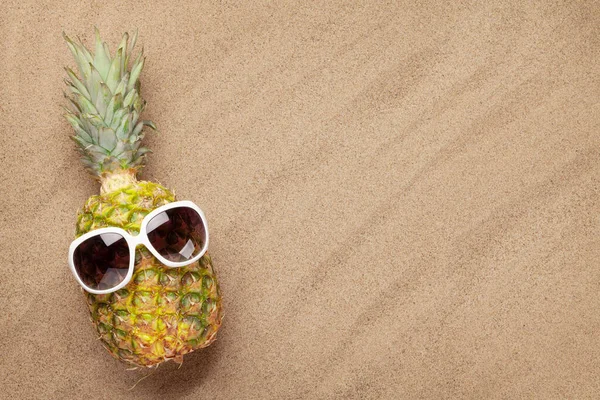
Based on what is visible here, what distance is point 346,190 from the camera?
5.20 feet

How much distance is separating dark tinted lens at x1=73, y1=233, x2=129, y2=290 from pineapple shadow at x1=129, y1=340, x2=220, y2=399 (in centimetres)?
34

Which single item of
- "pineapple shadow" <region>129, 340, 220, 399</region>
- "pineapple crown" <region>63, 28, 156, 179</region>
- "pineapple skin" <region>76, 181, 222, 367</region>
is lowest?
"pineapple shadow" <region>129, 340, 220, 399</region>

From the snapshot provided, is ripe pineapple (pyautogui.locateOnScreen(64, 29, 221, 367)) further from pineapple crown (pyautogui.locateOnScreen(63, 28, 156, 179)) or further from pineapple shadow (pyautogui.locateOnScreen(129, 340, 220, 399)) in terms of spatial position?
pineapple shadow (pyautogui.locateOnScreen(129, 340, 220, 399))

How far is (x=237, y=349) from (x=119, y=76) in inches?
28.3

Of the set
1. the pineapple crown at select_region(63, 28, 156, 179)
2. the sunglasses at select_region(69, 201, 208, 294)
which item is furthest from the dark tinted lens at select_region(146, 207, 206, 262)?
the pineapple crown at select_region(63, 28, 156, 179)

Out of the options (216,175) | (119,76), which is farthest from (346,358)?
(119,76)

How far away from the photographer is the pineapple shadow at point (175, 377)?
152 cm

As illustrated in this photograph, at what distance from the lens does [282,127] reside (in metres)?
1.58

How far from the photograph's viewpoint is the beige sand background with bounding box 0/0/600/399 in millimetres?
1530

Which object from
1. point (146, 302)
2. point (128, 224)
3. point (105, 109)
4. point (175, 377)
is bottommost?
point (175, 377)

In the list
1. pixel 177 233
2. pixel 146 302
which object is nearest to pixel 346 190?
pixel 177 233

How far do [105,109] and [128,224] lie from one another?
0.26 meters

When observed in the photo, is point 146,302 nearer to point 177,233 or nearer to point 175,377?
point 177,233

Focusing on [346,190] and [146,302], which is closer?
[146,302]
